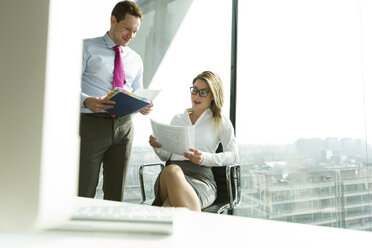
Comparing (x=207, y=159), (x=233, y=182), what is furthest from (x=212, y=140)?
(x=233, y=182)

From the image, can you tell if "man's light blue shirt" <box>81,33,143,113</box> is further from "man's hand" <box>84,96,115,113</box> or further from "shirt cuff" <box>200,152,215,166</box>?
"shirt cuff" <box>200,152,215,166</box>

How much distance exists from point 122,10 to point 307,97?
5.22ft

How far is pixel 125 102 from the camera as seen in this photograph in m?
1.64

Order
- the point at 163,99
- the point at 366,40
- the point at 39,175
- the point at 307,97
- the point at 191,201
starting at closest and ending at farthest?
the point at 39,175, the point at 191,201, the point at 366,40, the point at 307,97, the point at 163,99

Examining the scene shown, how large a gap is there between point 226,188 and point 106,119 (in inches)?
37.0

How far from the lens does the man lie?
1.83m

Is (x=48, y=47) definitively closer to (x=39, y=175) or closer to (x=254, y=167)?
(x=39, y=175)

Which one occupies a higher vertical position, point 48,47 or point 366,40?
point 366,40

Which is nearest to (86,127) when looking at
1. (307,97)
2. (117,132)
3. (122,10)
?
(117,132)

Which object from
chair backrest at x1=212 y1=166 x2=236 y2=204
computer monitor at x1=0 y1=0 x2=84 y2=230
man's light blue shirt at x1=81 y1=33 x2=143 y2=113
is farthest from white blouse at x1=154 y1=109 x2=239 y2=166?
computer monitor at x1=0 y1=0 x2=84 y2=230

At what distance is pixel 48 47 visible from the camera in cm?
24

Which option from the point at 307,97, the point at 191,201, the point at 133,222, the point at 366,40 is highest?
the point at 366,40

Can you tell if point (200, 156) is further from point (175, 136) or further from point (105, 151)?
point (105, 151)

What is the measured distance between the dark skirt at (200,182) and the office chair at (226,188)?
0.06 metres
